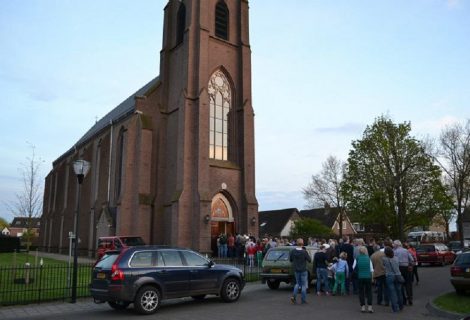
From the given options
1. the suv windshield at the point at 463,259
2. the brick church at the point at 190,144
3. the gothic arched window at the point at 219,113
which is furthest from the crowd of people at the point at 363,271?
the gothic arched window at the point at 219,113

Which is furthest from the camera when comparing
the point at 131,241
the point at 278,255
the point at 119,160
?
the point at 119,160

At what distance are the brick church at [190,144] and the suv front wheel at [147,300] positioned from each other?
17.1 metres

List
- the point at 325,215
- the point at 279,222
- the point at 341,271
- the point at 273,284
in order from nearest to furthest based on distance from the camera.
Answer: the point at 341,271
the point at 273,284
the point at 279,222
the point at 325,215

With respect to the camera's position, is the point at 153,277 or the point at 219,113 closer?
the point at 153,277

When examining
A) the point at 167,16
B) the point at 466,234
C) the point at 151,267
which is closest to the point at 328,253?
the point at 151,267

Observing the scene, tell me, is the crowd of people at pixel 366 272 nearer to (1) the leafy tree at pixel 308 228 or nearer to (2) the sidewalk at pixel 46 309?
(2) the sidewalk at pixel 46 309

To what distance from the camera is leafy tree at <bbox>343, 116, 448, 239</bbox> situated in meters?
35.3

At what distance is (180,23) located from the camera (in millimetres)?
35438

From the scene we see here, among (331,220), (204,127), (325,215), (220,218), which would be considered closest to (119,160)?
(204,127)

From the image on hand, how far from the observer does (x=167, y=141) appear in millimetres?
33812

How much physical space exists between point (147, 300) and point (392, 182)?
27562 mm

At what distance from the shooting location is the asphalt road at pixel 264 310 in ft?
37.0

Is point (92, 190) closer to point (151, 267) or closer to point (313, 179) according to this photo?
point (313, 179)

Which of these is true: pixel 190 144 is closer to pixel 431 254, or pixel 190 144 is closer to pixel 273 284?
pixel 273 284
